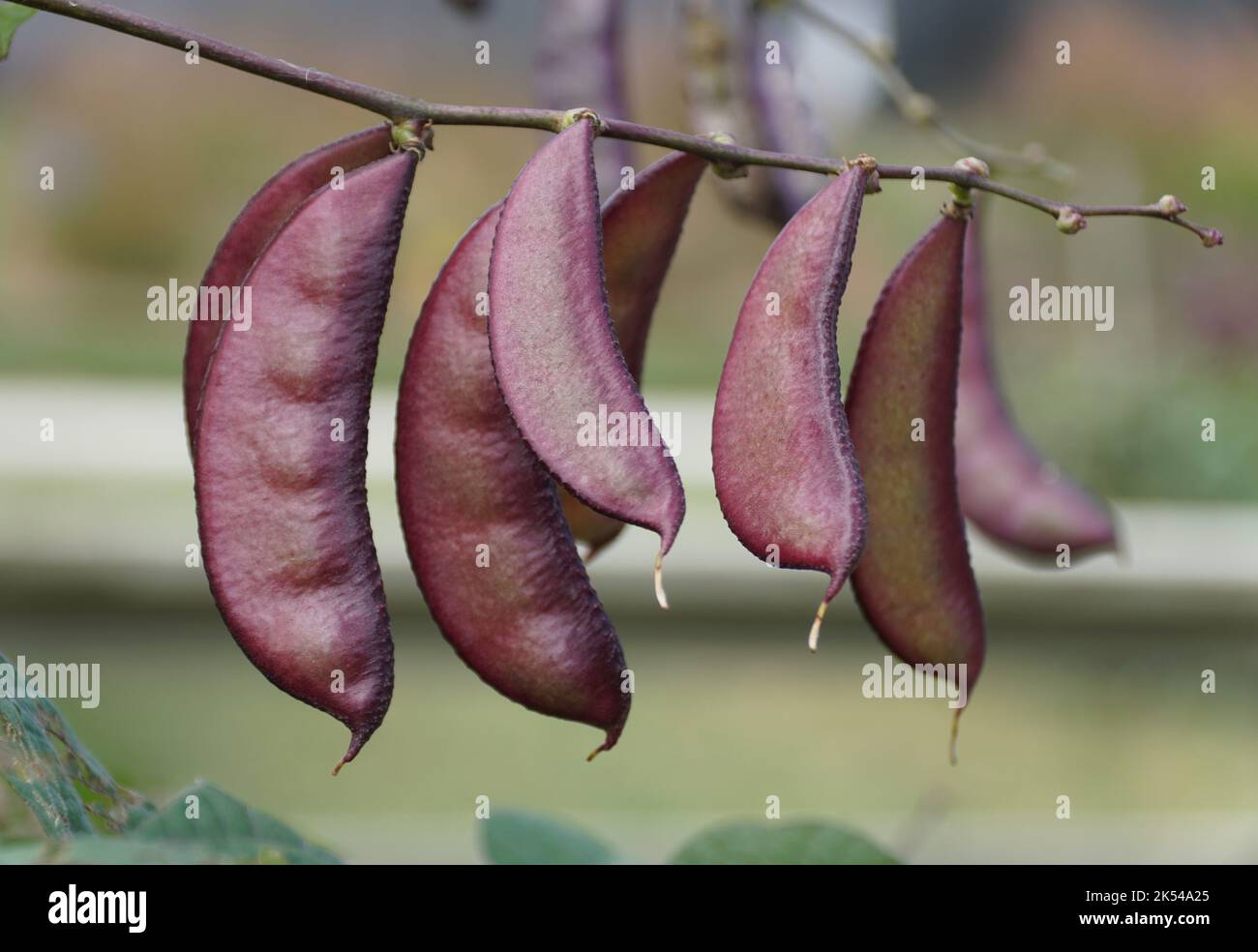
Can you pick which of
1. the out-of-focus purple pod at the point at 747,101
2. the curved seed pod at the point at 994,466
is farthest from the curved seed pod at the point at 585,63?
the curved seed pod at the point at 994,466

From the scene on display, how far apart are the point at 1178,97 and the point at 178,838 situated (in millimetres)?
6465

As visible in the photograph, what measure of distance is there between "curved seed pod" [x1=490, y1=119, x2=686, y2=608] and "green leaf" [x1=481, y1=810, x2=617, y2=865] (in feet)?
1.01

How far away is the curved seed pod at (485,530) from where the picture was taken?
1.79 ft

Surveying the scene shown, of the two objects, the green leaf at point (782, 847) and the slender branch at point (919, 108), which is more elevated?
the slender branch at point (919, 108)

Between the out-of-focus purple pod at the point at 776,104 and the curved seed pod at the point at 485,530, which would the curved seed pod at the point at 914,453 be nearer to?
the curved seed pod at the point at 485,530

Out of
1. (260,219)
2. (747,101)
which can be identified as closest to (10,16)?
(260,219)

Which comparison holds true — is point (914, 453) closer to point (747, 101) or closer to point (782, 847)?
point (782, 847)

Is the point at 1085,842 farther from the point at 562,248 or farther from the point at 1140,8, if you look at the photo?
the point at 1140,8

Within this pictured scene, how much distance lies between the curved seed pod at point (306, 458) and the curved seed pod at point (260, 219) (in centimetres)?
3

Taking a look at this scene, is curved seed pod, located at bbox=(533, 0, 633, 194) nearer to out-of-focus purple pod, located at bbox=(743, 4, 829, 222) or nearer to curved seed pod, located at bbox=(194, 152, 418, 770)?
out-of-focus purple pod, located at bbox=(743, 4, 829, 222)

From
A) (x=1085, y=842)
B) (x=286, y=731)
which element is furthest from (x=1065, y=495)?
(x=286, y=731)

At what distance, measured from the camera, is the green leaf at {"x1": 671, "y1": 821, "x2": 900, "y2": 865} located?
2.16ft
